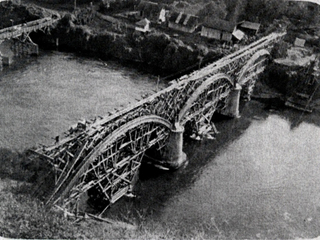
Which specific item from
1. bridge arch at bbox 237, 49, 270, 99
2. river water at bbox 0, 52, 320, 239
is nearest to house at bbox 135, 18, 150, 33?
river water at bbox 0, 52, 320, 239

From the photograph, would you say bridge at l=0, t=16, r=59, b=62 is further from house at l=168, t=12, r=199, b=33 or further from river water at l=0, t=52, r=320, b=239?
house at l=168, t=12, r=199, b=33

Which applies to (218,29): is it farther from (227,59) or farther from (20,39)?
(20,39)

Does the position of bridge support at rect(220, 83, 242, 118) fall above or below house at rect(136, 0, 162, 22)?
below

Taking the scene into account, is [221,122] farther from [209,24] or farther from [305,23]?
[305,23]

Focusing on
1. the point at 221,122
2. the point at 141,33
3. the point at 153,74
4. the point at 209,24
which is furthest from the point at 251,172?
the point at 141,33

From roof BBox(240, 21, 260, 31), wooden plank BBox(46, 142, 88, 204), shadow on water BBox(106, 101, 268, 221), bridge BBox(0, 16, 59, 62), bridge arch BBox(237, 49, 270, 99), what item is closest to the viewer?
wooden plank BBox(46, 142, 88, 204)

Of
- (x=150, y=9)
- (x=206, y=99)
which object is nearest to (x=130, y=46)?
(x=150, y=9)

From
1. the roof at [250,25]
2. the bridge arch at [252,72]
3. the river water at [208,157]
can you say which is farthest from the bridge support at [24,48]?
the roof at [250,25]
